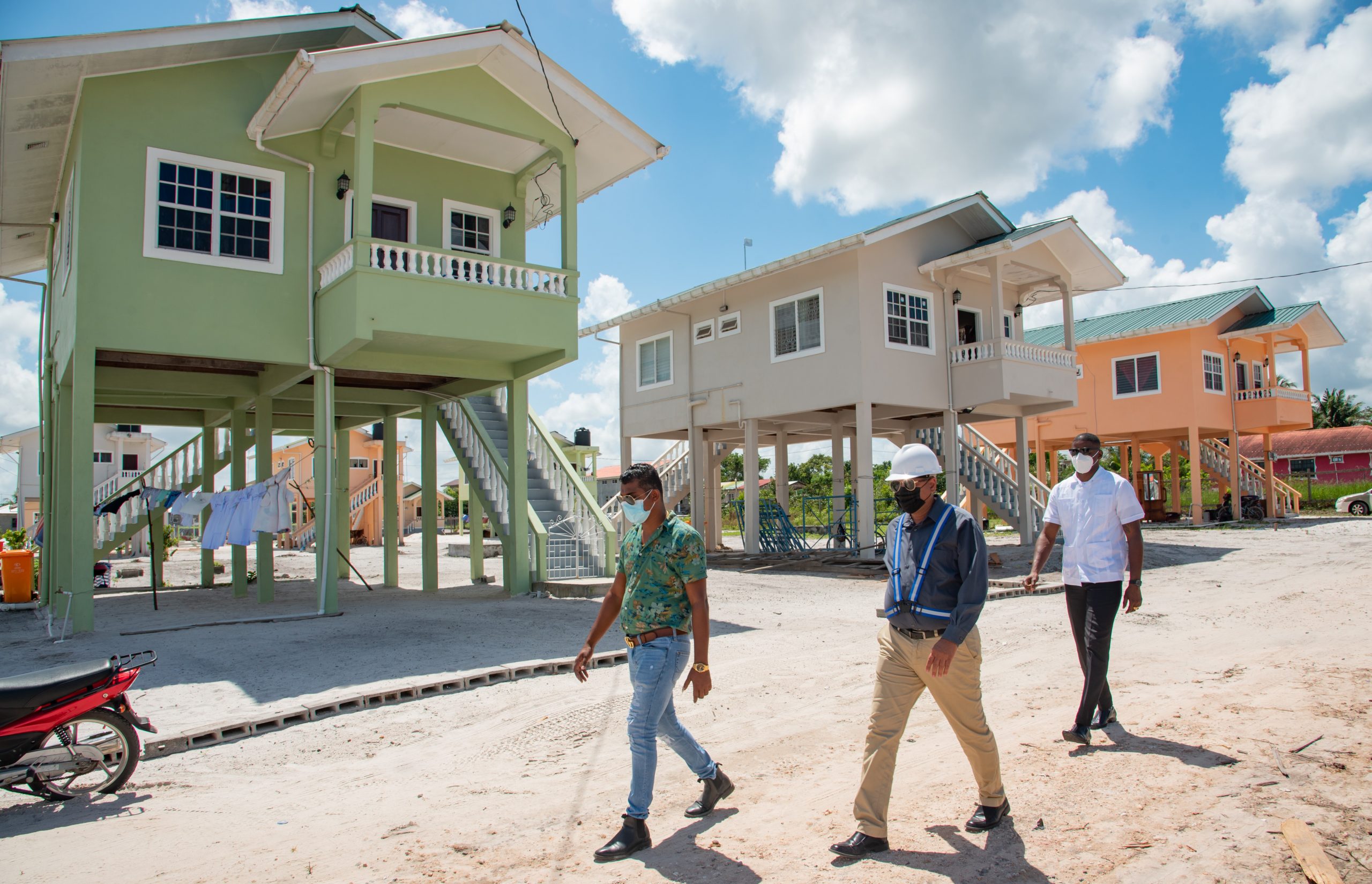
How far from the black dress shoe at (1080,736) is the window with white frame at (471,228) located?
Answer: 1130 cm

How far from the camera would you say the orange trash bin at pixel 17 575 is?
14.6 m

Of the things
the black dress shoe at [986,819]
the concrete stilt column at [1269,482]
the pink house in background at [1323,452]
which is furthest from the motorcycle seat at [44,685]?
the pink house in background at [1323,452]

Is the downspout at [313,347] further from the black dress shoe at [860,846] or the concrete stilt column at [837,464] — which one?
the concrete stilt column at [837,464]

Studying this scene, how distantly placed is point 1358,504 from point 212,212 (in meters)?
42.0

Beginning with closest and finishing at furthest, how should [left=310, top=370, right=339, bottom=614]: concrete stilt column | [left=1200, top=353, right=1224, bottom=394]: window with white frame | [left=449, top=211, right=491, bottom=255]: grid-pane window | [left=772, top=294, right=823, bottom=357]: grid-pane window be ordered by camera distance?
[left=310, top=370, right=339, bottom=614]: concrete stilt column
[left=449, top=211, right=491, bottom=255]: grid-pane window
[left=772, top=294, right=823, bottom=357]: grid-pane window
[left=1200, top=353, right=1224, bottom=394]: window with white frame

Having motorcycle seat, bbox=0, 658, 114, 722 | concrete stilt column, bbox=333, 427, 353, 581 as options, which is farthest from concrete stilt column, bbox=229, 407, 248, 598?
motorcycle seat, bbox=0, 658, 114, 722

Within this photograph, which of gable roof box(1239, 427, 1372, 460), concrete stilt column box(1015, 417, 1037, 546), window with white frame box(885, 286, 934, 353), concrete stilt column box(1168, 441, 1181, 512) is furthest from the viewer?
gable roof box(1239, 427, 1372, 460)

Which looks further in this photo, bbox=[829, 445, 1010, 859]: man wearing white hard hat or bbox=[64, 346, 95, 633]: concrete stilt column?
bbox=[64, 346, 95, 633]: concrete stilt column

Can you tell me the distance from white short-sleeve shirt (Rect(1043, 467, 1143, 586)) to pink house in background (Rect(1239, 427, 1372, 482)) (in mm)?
48755

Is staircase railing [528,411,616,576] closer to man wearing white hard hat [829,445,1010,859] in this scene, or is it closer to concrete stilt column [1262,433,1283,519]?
man wearing white hard hat [829,445,1010,859]

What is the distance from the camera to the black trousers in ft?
18.6

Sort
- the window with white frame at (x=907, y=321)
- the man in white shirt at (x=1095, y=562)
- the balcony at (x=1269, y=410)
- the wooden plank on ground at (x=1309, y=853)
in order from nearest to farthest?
the wooden plank on ground at (x=1309, y=853)
the man in white shirt at (x=1095, y=562)
the window with white frame at (x=907, y=321)
the balcony at (x=1269, y=410)

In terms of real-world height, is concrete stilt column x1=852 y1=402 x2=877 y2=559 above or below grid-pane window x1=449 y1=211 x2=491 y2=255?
below

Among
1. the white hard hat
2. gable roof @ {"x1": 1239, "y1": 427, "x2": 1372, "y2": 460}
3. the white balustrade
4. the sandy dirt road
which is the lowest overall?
the sandy dirt road
